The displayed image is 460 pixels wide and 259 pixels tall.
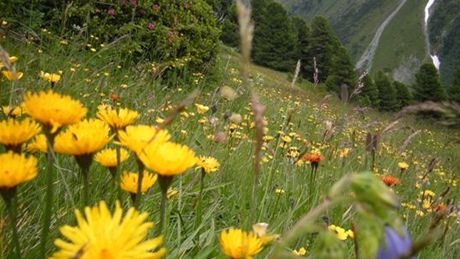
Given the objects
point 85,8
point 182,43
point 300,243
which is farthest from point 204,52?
point 300,243

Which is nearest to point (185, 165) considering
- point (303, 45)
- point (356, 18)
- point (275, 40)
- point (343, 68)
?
point (275, 40)

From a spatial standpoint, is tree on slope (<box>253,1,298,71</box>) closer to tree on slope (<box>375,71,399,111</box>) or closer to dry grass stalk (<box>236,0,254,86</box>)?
tree on slope (<box>375,71,399,111</box>)

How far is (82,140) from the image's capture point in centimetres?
79

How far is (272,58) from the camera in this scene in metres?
43.6

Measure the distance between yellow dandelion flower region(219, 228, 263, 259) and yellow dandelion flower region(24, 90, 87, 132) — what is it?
0.32 metres

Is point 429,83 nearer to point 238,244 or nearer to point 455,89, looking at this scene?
point 455,89

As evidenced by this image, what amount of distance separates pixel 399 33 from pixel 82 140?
111m

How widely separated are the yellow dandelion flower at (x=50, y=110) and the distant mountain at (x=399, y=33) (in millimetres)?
90603

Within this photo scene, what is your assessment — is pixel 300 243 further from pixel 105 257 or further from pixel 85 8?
pixel 85 8

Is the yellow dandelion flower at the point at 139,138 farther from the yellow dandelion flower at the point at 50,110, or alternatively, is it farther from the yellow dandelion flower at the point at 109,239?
the yellow dandelion flower at the point at 109,239

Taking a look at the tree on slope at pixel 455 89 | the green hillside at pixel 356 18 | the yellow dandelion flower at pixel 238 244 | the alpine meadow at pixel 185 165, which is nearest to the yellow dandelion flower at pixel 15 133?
the alpine meadow at pixel 185 165

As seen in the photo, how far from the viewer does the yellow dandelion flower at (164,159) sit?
737 millimetres

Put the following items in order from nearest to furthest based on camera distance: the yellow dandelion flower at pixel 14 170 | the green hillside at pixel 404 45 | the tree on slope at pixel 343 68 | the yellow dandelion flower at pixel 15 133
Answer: the yellow dandelion flower at pixel 14 170 → the yellow dandelion flower at pixel 15 133 → the tree on slope at pixel 343 68 → the green hillside at pixel 404 45

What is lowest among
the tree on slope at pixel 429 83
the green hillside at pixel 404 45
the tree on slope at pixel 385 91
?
the tree on slope at pixel 385 91
